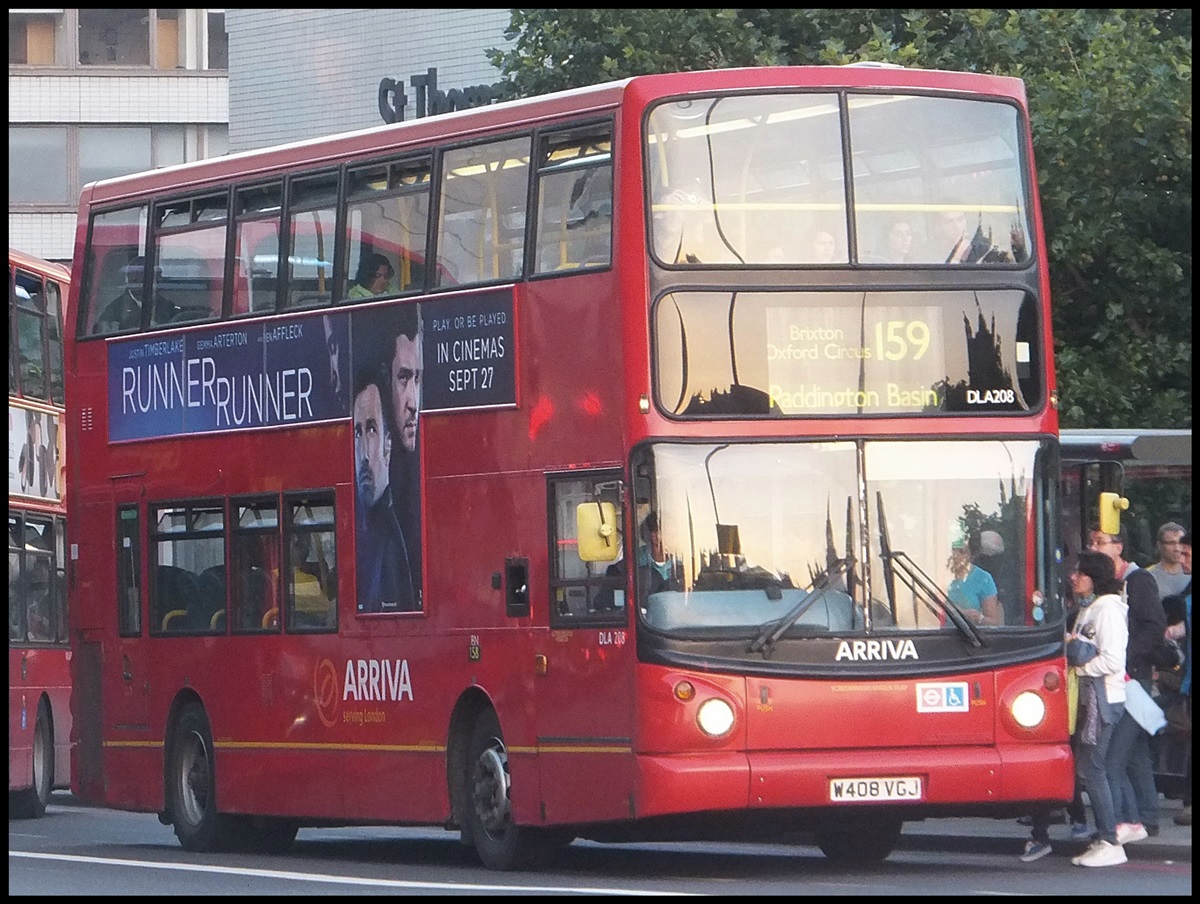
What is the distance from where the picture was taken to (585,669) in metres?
15.3

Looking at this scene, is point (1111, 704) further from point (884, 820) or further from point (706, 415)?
point (706, 415)

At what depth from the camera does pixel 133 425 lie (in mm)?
19672

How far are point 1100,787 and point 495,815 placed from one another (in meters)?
3.43

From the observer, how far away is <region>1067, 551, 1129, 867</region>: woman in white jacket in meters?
15.8

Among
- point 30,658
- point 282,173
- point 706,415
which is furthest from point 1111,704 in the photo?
point 30,658

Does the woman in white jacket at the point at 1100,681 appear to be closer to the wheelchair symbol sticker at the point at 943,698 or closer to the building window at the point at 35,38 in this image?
the wheelchair symbol sticker at the point at 943,698

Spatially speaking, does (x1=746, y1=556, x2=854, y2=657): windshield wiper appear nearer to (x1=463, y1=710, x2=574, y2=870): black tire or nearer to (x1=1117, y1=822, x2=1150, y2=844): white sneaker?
(x1=463, y1=710, x2=574, y2=870): black tire

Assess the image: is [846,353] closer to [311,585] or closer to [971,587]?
[971,587]

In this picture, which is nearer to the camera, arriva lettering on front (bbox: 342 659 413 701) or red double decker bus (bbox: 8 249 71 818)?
arriva lettering on front (bbox: 342 659 413 701)

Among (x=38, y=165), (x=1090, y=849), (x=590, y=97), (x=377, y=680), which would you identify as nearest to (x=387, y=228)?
(x=590, y=97)

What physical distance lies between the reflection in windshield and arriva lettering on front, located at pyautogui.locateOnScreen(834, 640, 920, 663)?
80mm

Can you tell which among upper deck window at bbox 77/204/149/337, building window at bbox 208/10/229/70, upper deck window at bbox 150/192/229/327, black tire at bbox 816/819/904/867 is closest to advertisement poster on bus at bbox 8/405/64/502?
upper deck window at bbox 77/204/149/337

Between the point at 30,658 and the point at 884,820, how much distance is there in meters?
12.6

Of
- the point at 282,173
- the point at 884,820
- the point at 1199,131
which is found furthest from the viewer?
the point at 1199,131
